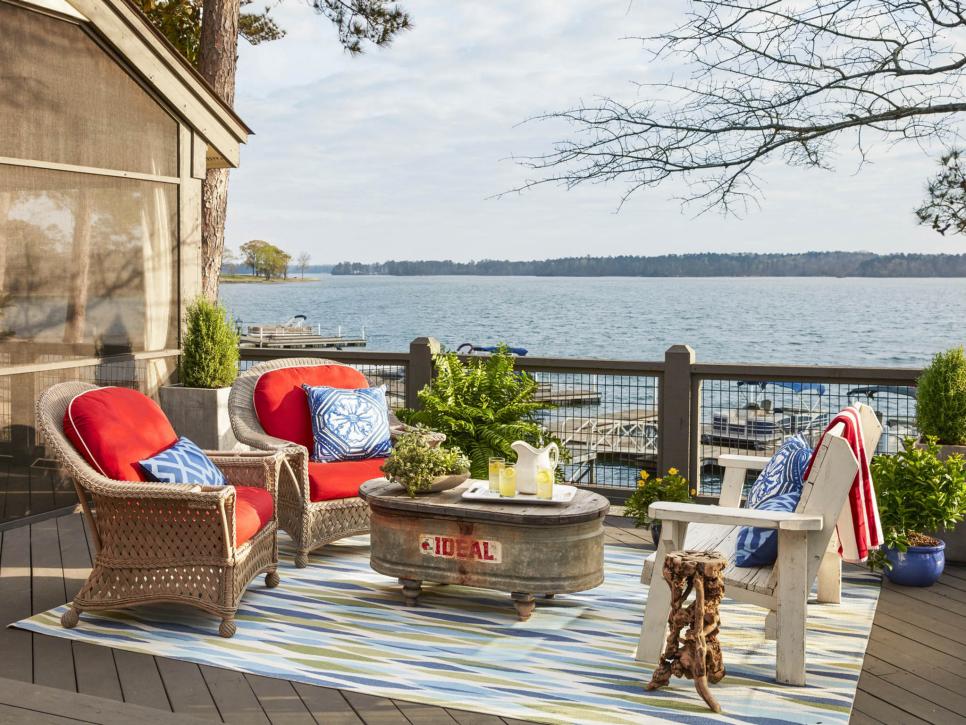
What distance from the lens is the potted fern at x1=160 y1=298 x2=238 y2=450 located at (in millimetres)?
6383

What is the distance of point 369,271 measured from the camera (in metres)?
43.0

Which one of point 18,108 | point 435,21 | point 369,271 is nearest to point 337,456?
point 18,108

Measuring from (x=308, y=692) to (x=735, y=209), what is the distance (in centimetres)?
449

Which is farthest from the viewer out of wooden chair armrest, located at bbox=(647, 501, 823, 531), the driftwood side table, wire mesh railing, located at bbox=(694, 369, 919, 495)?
wire mesh railing, located at bbox=(694, 369, 919, 495)

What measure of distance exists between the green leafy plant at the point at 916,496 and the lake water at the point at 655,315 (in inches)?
1190

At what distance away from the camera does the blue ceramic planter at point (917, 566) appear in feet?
14.5

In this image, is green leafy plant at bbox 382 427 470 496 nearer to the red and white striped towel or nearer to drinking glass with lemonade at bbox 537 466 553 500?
drinking glass with lemonade at bbox 537 466 553 500

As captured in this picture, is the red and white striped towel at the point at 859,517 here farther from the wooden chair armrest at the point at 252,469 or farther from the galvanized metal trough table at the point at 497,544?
the wooden chair armrest at the point at 252,469

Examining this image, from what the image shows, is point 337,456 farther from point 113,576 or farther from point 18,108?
point 18,108

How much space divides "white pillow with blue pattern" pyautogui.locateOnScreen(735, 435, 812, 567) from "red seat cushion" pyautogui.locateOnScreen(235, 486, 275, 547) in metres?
1.98

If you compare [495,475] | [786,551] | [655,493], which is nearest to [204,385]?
[495,475]

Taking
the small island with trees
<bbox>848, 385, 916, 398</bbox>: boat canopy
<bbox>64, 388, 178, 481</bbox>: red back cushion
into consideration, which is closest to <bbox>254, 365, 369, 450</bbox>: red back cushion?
<bbox>64, 388, 178, 481</bbox>: red back cushion

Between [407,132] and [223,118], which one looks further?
[407,132]

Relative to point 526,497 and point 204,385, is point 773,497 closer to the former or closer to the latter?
point 526,497
